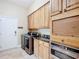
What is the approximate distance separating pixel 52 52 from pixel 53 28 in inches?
22.5

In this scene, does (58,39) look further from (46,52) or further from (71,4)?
(46,52)

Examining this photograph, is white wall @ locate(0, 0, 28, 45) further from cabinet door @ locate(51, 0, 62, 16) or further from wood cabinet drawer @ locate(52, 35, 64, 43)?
wood cabinet drawer @ locate(52, 35, 64, 43)

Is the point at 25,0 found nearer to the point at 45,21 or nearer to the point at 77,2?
the point at 45,21

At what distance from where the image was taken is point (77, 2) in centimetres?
155

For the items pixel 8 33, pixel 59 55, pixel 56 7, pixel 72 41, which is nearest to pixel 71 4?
pixel 56 7

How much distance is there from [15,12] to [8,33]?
4.54 feet

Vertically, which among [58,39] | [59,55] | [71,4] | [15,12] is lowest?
[59,55]

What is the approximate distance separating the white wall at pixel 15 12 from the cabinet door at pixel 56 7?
4.21 m

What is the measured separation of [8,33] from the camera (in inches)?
231

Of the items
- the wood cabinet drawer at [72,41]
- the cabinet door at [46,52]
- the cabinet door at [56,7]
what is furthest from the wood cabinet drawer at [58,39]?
the cabinet door at [46,52]

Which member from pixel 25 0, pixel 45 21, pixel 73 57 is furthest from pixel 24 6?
pixel 73 57

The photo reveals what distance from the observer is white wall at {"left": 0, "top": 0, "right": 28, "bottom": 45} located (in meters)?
5.71

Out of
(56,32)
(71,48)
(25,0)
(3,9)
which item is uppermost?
(25,0)

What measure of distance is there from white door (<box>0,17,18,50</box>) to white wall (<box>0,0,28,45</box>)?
282mm
